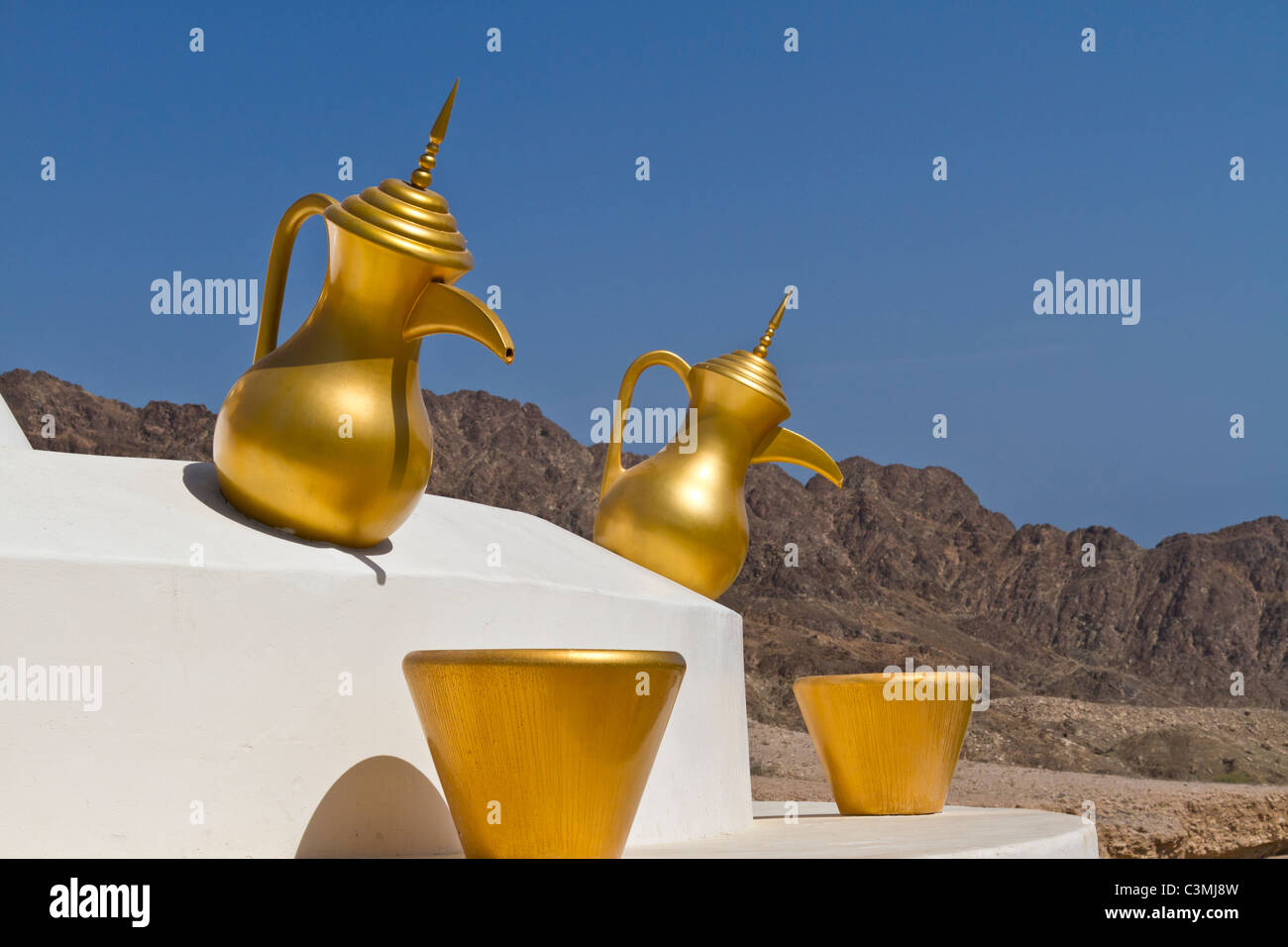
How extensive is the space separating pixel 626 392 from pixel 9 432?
384 centimetres

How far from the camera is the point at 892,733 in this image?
818cm

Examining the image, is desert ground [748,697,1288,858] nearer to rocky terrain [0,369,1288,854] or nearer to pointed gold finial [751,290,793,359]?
rocky terrain [0,369,1288,854]

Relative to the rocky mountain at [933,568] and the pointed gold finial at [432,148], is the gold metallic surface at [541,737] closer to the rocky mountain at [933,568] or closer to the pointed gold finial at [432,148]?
the pointed gold finial at [432,148]

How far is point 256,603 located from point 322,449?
2.66ft

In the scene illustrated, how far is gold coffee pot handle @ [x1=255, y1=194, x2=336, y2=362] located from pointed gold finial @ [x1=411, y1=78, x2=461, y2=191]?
1.98 ft

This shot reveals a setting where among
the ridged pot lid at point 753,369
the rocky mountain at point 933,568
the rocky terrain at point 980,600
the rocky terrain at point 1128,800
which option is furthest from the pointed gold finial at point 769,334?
the rocky mountain at point 933,568

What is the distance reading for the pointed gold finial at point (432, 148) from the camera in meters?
6.09

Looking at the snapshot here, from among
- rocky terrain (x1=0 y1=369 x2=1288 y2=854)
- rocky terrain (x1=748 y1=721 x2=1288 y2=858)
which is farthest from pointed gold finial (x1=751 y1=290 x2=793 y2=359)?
rocky terrain (x1=0 y1=369 x2=1288 y2=854)

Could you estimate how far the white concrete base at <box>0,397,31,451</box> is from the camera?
703 cm

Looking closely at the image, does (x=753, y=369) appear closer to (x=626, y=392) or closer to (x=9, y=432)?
(x=626, y=392)

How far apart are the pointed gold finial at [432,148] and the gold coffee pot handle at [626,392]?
9.73 feet
